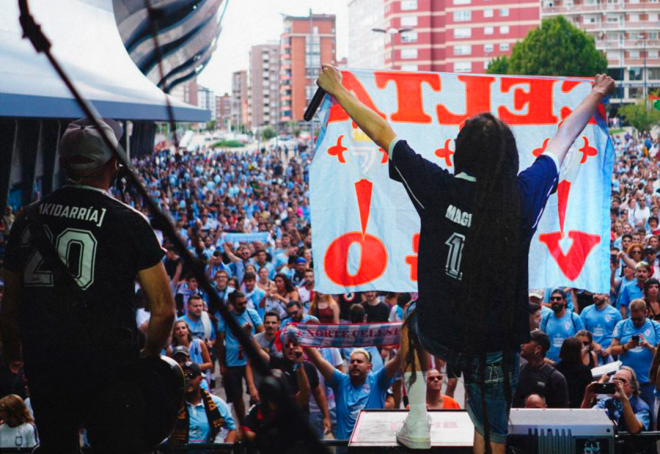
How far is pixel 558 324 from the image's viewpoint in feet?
26.4

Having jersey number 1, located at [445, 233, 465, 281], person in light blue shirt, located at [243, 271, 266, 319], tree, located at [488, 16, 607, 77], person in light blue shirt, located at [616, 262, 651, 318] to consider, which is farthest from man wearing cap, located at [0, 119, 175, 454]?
tree, located at [488, 16, 607, 77]

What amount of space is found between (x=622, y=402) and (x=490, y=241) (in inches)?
139

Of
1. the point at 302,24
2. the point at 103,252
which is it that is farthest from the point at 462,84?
the point at 103,252

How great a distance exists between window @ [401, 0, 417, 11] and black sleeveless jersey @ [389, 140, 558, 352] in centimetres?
8816

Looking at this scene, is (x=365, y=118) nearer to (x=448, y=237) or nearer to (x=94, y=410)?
(x=448, y=237)

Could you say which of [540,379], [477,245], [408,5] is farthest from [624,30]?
[477,245]

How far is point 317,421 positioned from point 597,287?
2.86 metres

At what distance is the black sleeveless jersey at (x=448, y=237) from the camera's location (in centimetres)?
212

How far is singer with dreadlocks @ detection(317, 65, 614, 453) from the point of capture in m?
1.97

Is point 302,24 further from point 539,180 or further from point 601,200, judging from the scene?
point 601,200

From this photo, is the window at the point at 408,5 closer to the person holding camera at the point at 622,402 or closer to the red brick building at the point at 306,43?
the person holding camera at the point at 622,402

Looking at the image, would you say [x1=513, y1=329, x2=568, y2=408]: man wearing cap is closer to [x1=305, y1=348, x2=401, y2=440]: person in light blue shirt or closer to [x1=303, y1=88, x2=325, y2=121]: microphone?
[x1=305, y1=348, x2=401, y2=440]: person in light blue shirt

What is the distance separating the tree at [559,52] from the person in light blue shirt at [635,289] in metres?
61.7

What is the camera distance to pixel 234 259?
1155 centimetres
